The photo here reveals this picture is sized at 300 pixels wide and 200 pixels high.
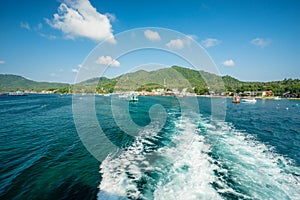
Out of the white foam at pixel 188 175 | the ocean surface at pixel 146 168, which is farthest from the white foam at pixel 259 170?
the white foam at pixel 188 175

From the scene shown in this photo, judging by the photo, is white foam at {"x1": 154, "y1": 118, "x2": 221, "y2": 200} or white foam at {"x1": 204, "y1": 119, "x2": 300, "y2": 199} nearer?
white foam at {"x1": 154, "y1": 118, "x2": 221, "y2": 200}

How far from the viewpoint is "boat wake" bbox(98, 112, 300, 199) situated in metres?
5.64

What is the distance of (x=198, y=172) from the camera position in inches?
283

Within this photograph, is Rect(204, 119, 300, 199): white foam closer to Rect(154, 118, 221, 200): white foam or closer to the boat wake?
the boat wake

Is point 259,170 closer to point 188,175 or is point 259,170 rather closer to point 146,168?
point 188,175

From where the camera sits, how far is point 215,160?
28.1ft

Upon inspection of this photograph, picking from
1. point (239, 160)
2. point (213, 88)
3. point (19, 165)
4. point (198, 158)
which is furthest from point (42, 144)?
point (213, 88)

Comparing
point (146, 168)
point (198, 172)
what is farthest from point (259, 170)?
point (146, 168)

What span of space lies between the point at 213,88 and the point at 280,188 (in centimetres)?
12442

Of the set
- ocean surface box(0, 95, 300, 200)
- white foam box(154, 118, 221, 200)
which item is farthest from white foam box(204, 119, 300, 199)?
white foam box(154, 118, 221, 200)

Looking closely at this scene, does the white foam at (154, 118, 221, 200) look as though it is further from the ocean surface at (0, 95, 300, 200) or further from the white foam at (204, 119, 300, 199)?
the white foam at (204, 119, 300, 199)

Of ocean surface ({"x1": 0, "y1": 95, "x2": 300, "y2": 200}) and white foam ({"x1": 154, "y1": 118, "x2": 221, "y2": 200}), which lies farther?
ocean surface ({"x1": 0, "y1": 95, "x2": 300, "y2": 200})

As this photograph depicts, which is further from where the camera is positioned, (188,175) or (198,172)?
(198,172)

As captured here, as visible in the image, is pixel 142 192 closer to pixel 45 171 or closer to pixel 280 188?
pixel 45 171
